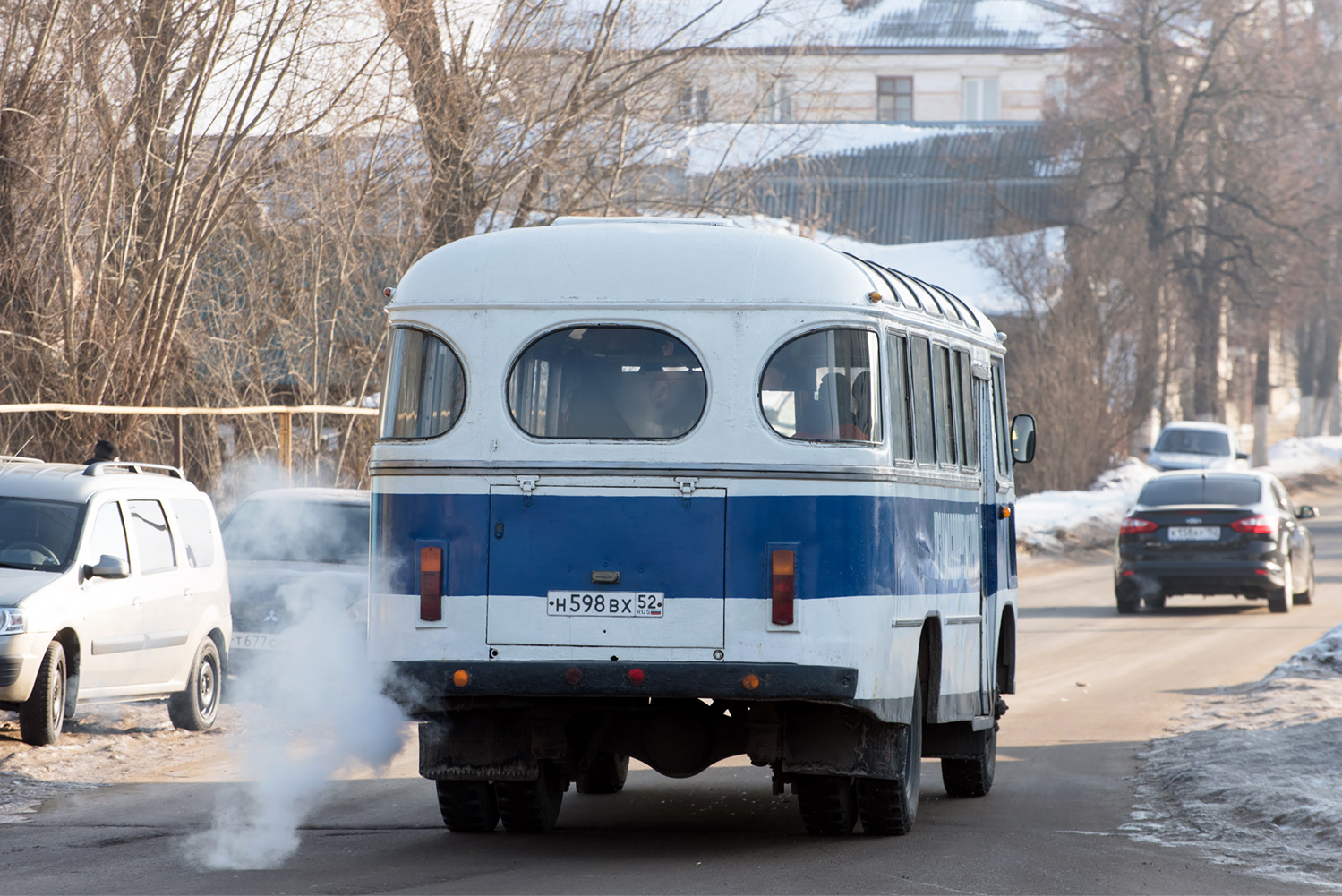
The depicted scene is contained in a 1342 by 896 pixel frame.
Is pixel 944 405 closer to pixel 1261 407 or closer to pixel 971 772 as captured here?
pixel 971 772

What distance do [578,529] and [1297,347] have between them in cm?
6525

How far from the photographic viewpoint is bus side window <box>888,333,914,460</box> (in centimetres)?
750

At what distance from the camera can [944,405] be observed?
8.47 m

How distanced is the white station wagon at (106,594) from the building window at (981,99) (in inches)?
2466

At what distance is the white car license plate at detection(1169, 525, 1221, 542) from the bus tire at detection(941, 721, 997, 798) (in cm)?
1163

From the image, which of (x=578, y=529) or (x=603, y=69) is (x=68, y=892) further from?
(x=603, y=69)

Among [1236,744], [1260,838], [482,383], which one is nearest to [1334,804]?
[1260,838]

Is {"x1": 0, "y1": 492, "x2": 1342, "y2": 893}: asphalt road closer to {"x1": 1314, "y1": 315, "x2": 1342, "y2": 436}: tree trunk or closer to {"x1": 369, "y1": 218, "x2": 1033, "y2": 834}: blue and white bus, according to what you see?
{"x1": 369, "y1": 218, "x2": 1033, "y2": 834}: blue and white bus

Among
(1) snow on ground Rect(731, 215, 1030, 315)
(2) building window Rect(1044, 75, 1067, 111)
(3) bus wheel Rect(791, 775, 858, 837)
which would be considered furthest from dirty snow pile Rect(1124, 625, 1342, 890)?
(2) building window Rect(1044, 75, 1067, 111)

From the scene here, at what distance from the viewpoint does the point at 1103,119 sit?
48344 mm

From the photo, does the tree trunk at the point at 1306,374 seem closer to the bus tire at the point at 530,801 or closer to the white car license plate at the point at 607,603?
the bus tire at the point at 530,801

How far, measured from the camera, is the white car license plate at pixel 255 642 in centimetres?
1303

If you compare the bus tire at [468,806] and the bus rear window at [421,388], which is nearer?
the bus rear window at [421,388]

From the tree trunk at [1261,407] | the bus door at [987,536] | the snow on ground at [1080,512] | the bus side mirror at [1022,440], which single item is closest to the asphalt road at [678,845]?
the bus door at [987,536]
